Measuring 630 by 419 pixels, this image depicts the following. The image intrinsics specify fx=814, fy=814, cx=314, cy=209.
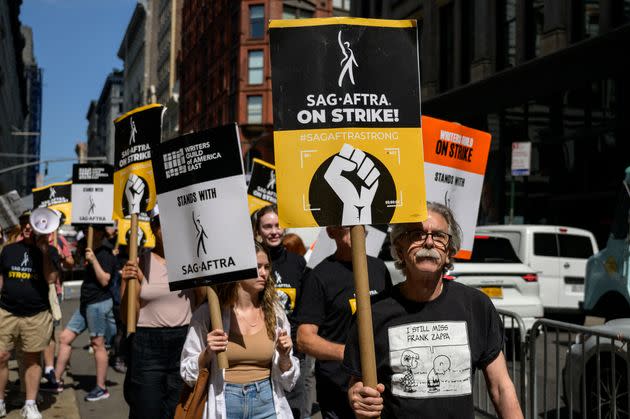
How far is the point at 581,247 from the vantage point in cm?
1449

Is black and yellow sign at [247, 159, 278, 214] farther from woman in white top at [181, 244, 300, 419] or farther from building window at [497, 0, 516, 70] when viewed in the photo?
building window at [497, 0, 516, 70]

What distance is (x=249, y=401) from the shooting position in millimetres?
4371

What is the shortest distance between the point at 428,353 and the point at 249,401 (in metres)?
1.50

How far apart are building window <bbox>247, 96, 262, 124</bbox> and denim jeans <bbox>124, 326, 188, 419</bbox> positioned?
160 ft

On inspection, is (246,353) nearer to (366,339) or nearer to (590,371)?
(366,339)

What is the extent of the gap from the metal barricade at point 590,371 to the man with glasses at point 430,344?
199cm

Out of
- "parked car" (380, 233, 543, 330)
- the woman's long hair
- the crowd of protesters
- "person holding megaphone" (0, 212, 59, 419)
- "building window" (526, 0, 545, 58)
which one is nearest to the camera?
the crowd of protesters

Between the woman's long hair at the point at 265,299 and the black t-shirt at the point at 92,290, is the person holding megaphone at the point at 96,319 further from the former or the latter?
the woman's long hair at the point at 265,299

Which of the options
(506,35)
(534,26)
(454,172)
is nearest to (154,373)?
(454,172)

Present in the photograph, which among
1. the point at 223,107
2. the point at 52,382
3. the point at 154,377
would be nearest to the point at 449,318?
the point at 154,377

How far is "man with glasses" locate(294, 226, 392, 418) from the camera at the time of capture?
4.54 m

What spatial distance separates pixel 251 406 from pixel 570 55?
18029 millimetres

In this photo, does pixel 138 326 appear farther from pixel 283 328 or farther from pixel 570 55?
pixel 570 55

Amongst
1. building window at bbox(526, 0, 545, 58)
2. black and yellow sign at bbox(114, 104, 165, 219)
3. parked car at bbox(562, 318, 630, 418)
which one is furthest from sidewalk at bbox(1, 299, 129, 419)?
building window at bbox(526, 0, 545, 58)
